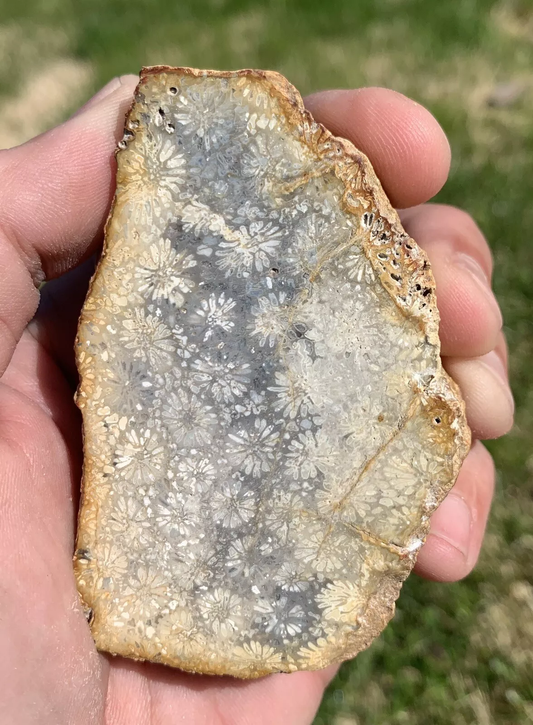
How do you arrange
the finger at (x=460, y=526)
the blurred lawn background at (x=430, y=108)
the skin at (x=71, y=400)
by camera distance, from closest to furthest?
the skin at (x=71, y=400) → the finger at (x=460, y=526) → the blurred lawn background at (x=430, y=108)

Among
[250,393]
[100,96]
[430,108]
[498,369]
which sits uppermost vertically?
[100,96]

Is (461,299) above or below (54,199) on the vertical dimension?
below

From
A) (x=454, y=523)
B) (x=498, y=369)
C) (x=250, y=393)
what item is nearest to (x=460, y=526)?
(x=454, y=523)

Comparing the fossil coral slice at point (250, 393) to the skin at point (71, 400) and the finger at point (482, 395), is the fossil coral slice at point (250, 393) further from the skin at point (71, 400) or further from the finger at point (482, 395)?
the finger at point (482, 395)

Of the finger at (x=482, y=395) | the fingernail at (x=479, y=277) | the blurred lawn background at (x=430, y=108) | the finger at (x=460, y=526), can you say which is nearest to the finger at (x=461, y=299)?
the fingernail at (x=479, y=277)

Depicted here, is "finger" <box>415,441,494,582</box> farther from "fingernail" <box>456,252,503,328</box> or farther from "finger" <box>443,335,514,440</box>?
"fingernail" <box>456,252,503,328</box>

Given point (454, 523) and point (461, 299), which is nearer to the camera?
point (461, 299)

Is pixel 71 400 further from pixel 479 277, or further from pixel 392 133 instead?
pixel 479 277
